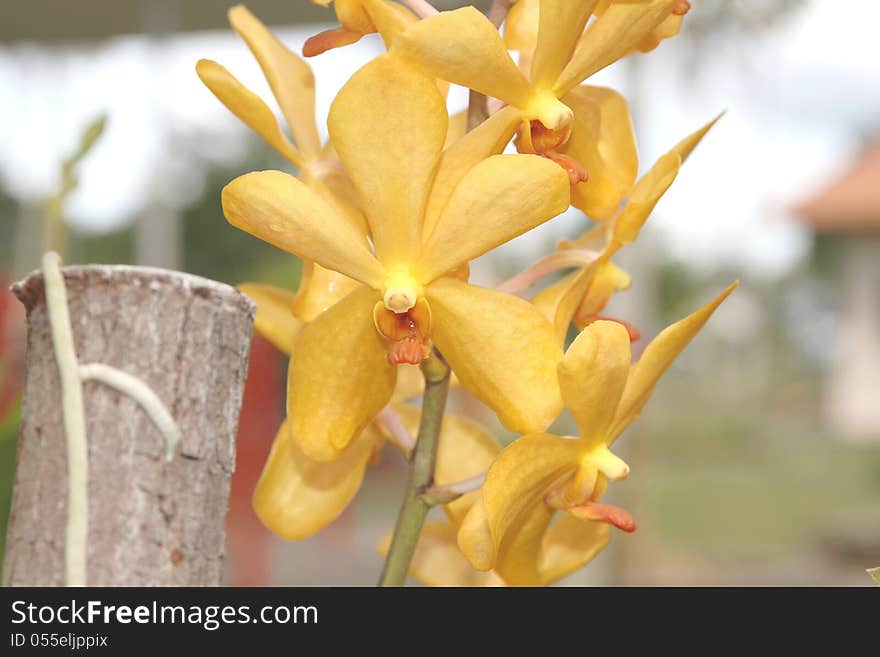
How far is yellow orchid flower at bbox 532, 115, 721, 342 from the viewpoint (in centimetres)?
46

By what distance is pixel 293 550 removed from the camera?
19.3 feet

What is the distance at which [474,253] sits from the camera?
1.41 ft

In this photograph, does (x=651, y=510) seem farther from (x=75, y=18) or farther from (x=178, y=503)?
(x=178, y=503)

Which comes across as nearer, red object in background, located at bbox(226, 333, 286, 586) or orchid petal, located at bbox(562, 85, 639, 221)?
orchid petal, located at bbox(562, 85, 639, 221)

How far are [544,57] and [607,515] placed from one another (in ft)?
0.61

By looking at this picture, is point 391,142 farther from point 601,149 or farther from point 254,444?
point 254,444

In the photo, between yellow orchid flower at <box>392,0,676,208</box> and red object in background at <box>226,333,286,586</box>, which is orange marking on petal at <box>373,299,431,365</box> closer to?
yellow orchid flower at <box>392,0,676,208</box>

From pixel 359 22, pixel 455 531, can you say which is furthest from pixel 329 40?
pixel 455 531

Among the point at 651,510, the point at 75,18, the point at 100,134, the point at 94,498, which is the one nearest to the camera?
the point at 94,498

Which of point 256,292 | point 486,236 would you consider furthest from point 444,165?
point 256,292

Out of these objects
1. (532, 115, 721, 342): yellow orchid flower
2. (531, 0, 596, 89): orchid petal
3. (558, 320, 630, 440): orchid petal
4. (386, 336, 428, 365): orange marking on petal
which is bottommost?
(558, 320, 630, 440): orchid petal

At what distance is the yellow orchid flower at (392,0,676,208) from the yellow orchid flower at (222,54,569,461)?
1cm

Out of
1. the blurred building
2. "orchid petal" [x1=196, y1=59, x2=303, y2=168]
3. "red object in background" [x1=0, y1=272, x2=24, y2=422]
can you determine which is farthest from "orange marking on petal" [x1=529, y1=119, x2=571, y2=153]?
the blurred building
